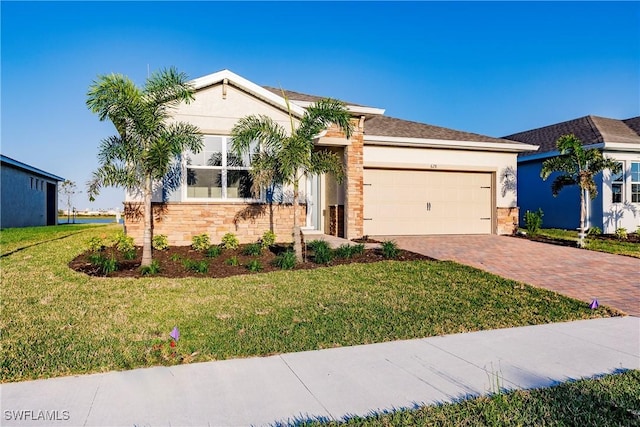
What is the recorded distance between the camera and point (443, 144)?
615 inches

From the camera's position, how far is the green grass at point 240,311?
4461mm

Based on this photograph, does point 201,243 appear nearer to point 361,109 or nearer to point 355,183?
point 355,183

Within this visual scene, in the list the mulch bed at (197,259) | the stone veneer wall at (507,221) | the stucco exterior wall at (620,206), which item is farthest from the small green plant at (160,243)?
the stucco exterior wall at (620,206)

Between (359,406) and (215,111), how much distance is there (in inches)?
393

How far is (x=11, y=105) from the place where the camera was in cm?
1444

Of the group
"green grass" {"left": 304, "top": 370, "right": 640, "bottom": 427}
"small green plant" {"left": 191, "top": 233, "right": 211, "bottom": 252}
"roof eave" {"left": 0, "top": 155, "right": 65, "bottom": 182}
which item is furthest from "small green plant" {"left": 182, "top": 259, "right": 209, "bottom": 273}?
"roof eave" {"left": 0, "top": 155, "right": 65, "bottom": 182}

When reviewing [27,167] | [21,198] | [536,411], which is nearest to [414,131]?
[536,411]

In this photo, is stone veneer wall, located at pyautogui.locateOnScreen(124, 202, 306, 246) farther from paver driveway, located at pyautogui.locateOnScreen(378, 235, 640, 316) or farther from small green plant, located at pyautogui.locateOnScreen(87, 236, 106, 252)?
paver driveway, located at pyautogui.locateOnScreen(378, 235, 640, 316)

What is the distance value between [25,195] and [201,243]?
21.9 m

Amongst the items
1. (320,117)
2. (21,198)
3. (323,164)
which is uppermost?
(320,117)

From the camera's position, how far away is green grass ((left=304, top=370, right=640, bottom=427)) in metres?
3.01

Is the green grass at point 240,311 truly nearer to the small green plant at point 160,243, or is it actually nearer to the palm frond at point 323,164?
the small green plant at point 160,243

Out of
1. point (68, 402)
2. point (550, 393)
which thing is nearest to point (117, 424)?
point (68, 402)

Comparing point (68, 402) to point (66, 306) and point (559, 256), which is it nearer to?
point (66, 306)
